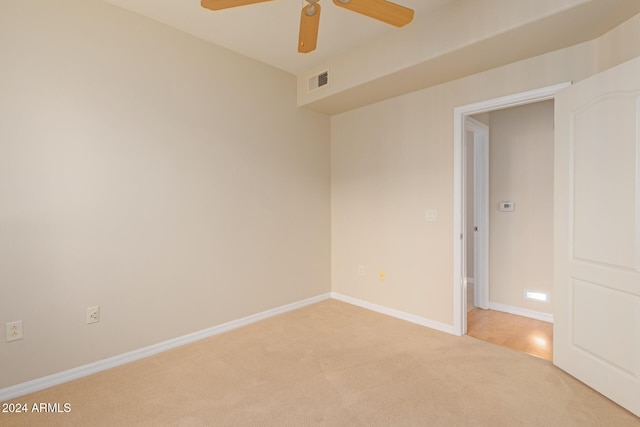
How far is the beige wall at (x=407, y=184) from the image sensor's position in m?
2.61

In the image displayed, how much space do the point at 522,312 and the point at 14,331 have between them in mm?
4354

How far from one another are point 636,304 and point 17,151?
381 centimetres

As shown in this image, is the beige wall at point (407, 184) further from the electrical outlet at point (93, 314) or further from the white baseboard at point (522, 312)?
the electrical outlet at point (93, 314)

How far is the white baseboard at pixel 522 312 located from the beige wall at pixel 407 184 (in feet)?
3.41

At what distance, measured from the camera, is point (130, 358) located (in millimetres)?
2457

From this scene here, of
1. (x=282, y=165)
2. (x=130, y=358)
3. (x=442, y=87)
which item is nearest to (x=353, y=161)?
(x=282, y=165)

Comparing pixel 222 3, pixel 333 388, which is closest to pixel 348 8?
pixel 222 3

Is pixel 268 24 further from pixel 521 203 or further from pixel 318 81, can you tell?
pixel 521 203

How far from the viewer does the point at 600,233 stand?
6.54 ft

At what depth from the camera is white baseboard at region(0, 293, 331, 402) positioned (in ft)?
6.67

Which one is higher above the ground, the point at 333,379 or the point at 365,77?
the point at 365,77

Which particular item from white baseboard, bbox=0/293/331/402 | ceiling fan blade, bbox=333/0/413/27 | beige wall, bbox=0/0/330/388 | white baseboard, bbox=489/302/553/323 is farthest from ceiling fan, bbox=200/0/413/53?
white baseboard, bbox=489/302/553/323

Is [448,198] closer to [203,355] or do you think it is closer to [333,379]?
[333,379]

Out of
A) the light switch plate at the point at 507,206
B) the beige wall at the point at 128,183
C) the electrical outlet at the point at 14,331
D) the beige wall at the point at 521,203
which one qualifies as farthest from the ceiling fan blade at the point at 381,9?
the electrical outlet at the point at 14,331
